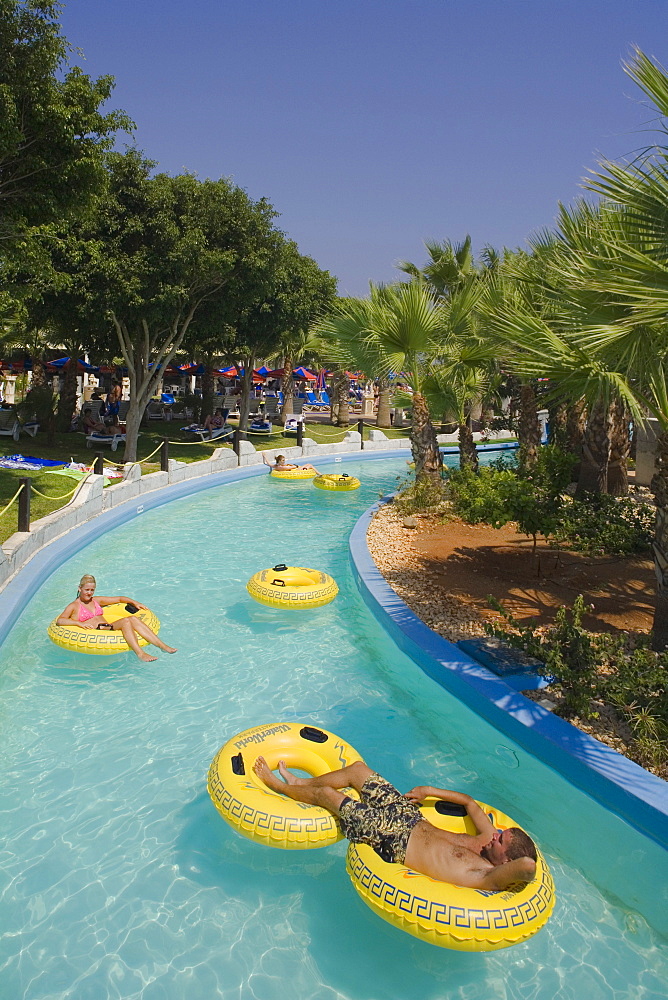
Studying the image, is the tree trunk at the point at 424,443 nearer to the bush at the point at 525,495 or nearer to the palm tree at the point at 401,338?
the palm tree at the point at 401,338

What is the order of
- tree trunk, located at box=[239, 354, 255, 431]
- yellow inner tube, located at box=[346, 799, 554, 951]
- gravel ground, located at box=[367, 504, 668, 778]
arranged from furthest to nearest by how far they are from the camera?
tree trunk, located at box=[239, 354, 255, 431] → gravel ground, located at box=[367, 504, 668, 778] → yellow inner tube, located at box=[346, 799, 554, 951]

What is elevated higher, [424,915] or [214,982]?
[424,915]

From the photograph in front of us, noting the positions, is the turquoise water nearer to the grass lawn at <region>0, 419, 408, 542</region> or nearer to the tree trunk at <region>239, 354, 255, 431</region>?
→ the grass lawn at <region>0, 419, 408, 542</region>

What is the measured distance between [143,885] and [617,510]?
8.56 m

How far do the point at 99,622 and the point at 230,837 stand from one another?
342 centimetres

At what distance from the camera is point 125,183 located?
646 inches

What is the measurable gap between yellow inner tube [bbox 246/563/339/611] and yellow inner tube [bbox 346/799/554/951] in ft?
15.8

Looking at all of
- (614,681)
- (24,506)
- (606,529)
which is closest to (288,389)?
(24,506)

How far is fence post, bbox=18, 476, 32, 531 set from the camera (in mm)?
10227

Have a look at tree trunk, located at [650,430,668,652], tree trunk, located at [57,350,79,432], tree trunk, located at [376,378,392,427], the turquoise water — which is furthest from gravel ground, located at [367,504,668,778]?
tree trunk, located at [376,378,392,427]

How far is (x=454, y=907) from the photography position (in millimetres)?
3768

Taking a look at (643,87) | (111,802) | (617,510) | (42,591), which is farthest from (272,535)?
(643,87)

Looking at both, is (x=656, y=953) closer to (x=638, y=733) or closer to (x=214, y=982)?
(x=638, y=733)

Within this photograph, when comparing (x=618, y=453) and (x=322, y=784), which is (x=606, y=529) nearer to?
(x=618, y=453)
